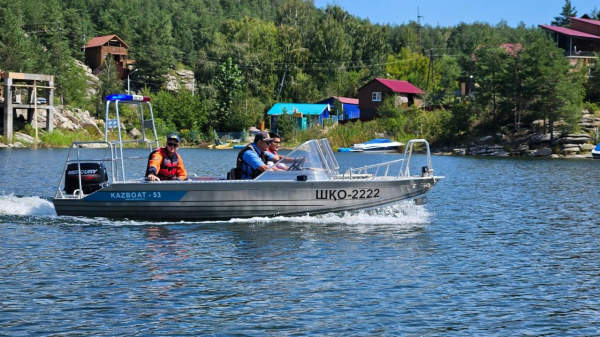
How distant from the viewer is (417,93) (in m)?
94.7

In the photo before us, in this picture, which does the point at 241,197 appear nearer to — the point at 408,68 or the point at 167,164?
the point at 167,164

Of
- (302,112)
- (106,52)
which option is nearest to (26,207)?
(302,112)

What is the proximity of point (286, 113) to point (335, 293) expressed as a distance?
77541 mm

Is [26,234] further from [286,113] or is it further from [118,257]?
[286,113]

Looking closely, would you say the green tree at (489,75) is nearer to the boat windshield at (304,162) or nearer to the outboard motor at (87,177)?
the boat windshield at (304,162)

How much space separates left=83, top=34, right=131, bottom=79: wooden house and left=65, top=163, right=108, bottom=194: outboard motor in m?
92.6

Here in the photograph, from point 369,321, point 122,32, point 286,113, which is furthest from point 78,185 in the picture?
point 122,32

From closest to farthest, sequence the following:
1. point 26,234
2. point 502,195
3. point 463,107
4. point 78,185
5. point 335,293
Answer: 1. point 335,293
2. point 26,234
3. point 78,185
4. point 502,195
5. point 463,107

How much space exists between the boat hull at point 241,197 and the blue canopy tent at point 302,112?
2829 inches

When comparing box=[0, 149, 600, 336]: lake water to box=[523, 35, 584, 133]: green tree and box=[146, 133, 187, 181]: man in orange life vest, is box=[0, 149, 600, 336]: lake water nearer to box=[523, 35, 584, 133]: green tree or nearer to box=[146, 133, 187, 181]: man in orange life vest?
box=[146, 133, 187, 181]: man in orange life vest

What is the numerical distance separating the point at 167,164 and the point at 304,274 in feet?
22.1

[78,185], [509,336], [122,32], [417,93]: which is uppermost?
[122,32]

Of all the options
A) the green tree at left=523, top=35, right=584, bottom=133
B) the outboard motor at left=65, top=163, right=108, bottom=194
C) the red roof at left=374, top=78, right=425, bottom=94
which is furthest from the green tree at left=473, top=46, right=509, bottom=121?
the outboard motor at left=65, top=163, right=108, bottom=194

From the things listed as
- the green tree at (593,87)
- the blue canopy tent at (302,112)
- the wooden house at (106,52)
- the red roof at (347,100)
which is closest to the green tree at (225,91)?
the blue canopy tent at (302,112)
